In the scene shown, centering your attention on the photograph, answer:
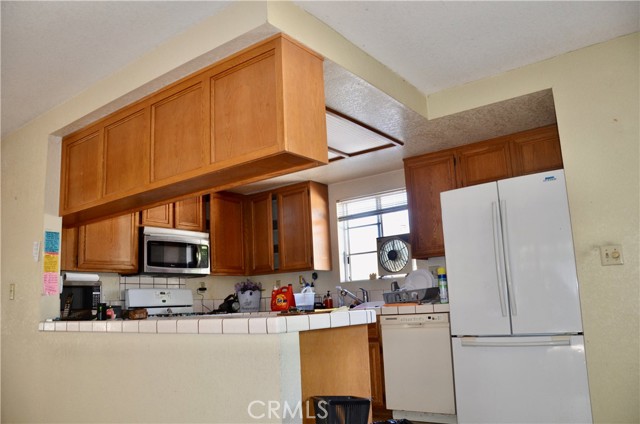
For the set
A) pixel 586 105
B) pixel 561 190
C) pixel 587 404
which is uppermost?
pixel 586 105

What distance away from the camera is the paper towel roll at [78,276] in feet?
12.9

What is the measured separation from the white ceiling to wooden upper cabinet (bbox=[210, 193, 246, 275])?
2.17m

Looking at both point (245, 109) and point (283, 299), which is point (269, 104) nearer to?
point (245, 109)

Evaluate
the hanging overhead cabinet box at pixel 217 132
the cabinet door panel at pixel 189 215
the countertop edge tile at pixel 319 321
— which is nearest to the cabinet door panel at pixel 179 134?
the hanging overhead cabinet box at pixel 217 132

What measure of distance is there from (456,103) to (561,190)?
3.01 ft

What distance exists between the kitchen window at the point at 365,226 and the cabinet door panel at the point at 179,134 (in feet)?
8.99

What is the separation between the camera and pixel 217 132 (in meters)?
2.57

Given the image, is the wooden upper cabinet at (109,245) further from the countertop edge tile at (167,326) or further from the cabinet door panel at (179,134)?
the countertop edge tile at (167,326)

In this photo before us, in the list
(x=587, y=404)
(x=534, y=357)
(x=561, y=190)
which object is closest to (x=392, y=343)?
(x=534, y=357)

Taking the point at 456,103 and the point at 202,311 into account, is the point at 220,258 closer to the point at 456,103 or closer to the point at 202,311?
the point at 202,311

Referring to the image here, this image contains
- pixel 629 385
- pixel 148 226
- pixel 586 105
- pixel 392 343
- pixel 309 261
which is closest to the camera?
pixel 629 385

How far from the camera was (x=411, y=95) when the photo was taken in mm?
3455

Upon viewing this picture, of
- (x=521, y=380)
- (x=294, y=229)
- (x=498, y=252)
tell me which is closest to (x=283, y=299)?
(x=498, y=252)

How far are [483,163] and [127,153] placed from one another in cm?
264
